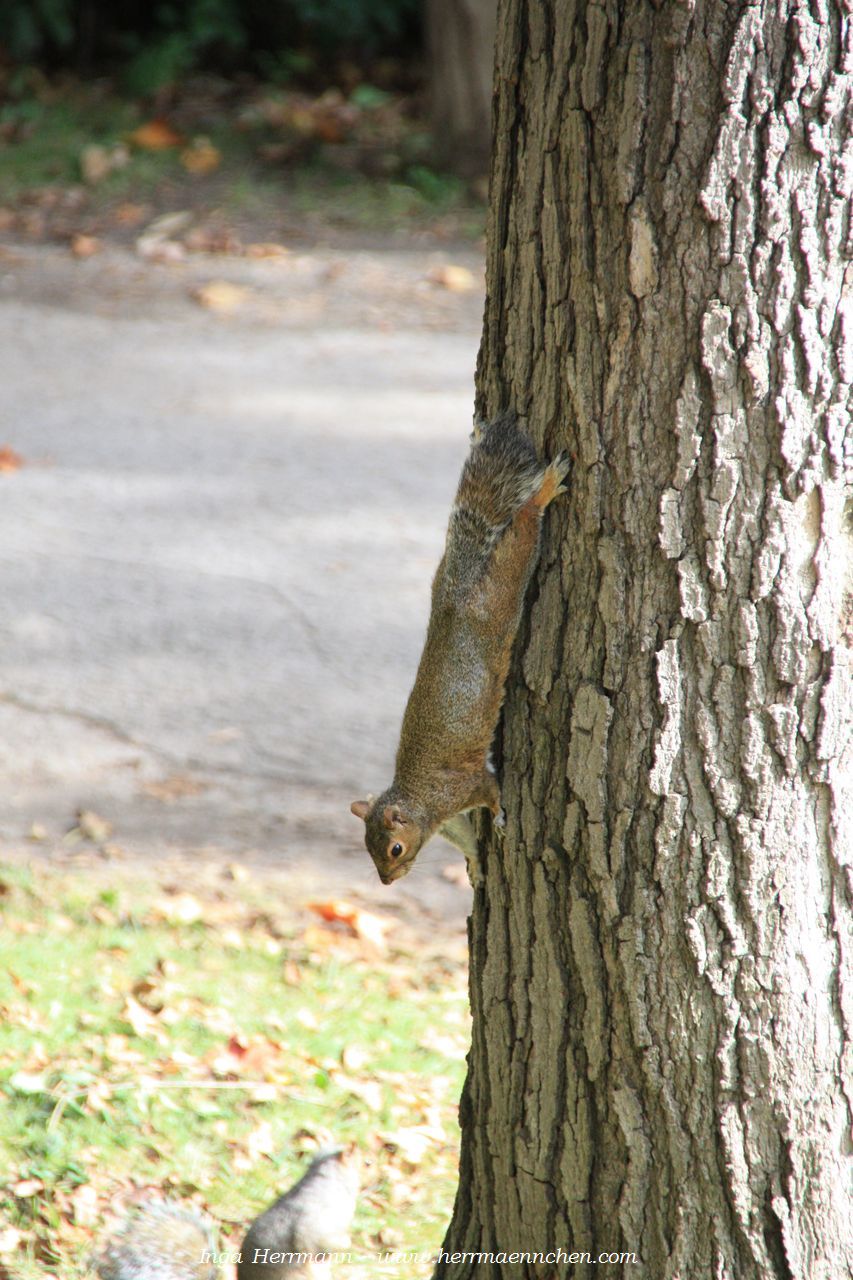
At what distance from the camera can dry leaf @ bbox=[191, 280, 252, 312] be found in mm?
7184

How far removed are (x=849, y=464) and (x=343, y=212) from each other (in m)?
6.85

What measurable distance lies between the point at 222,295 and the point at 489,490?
564 centimetres

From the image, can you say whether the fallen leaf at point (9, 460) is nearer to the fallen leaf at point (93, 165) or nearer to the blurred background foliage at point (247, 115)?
the blurred background foliage at point (247, 115)

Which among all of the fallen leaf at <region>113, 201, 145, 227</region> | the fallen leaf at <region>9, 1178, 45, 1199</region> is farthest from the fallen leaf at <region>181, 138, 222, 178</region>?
the fallen leaf at <region>9, 1178, 45, 1199</region>

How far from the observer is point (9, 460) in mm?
5641

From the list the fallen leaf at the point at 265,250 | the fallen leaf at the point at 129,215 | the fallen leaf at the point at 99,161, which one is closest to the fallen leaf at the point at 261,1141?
the fallen leaf at the point at 265,250

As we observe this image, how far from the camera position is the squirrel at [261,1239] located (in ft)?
7.23

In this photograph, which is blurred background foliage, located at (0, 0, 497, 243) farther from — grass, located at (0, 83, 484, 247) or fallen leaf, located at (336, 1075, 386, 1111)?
→ fallen leaf, located at (336, 1075, 386, 1111)

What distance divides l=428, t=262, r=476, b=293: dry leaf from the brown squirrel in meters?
5.39

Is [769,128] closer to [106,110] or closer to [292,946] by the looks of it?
[292,946]

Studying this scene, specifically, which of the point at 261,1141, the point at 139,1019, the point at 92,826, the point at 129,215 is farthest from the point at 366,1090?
the point at 129,215

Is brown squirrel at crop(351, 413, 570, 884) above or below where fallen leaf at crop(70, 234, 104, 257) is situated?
below

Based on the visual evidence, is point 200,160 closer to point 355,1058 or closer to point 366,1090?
point 355,1058

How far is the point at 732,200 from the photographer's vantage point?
161cm
